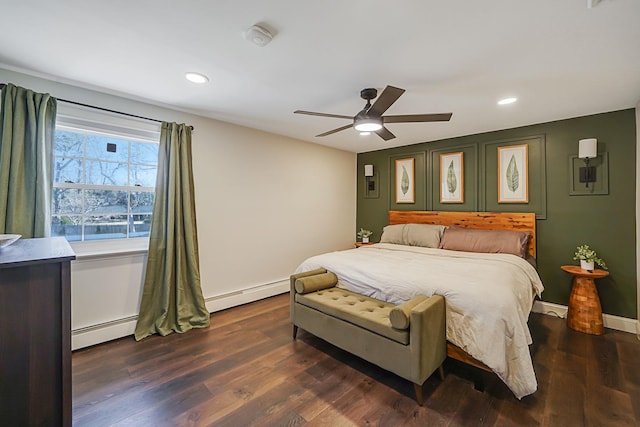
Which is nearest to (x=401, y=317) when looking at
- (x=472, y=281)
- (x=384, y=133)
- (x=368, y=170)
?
(x=472, y=281)

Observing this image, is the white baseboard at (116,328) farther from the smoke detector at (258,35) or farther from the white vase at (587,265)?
the white vase at (587,265)

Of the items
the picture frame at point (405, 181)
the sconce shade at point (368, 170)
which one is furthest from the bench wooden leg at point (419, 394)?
the sconce shade at point (368, 170)

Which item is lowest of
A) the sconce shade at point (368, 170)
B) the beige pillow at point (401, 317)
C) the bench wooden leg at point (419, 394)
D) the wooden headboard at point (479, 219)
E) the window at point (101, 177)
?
the bench wooden leg at point (419, 394)

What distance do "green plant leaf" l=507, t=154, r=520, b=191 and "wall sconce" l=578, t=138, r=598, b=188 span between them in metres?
0.61

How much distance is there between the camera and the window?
98.8 inches

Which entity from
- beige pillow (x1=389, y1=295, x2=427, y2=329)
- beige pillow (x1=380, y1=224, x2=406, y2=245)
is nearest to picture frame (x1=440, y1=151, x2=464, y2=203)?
beige pillow (x1=380, y1=224, x2=406, y2=245)

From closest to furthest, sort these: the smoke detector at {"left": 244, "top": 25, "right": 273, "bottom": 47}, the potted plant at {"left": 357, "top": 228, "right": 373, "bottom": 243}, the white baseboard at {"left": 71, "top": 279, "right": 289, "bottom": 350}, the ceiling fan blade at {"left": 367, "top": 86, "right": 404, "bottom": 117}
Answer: the smoke detector at {"left": 244, "top": 25, "right": 273, "bottom": 47} → the ceiling fan blade at {"left": 367, "top": 86, "right": 404, "bottom": 117} → the white baseboard at {"left": 71, "top": 279, "right": 289, "bottom": 350} → the potted plant at {"left": 357, "top": 228, "right": 373, "bottom": 243}

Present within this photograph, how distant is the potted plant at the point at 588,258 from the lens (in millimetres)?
2904

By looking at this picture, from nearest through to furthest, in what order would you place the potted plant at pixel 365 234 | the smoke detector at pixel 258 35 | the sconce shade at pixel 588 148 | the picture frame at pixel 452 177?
the smoke detector at pixel 258 35, the sconce shade at pixel 588 148, the picture frame at pixel 452 177, the potted plant at pixel 365 234

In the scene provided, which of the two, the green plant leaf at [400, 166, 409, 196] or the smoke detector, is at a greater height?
the smoke detector

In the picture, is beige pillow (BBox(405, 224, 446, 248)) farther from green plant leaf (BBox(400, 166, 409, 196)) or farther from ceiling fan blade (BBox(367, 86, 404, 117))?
ceiling fan blade (BBox(367, 86, 404, 117))

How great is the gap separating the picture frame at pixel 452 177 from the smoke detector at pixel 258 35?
10.9 feet

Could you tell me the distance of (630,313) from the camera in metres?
2.90

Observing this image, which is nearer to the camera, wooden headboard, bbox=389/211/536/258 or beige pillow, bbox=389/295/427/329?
beige pillow, bbox=389/295/427/329
